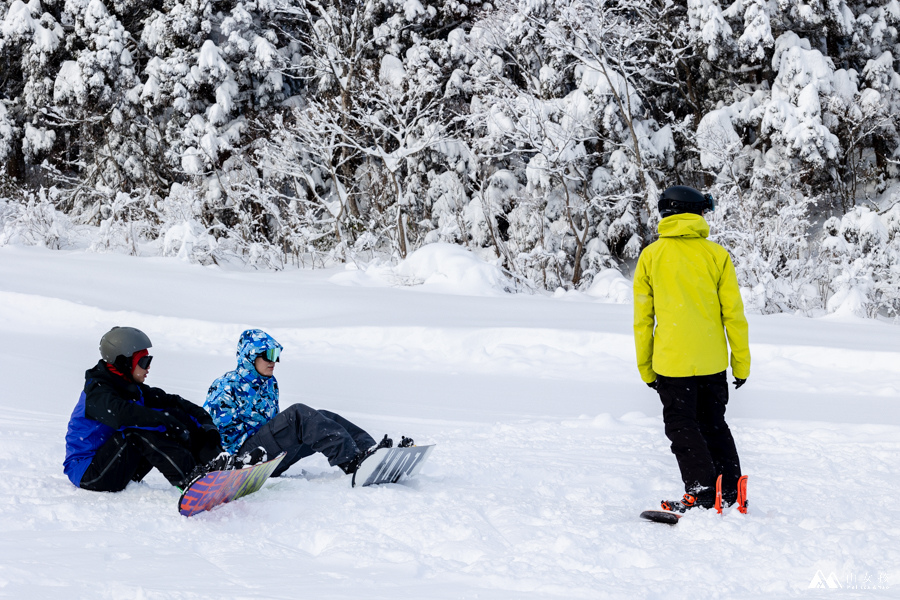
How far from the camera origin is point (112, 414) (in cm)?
363

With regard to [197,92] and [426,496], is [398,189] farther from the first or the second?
[426,496]

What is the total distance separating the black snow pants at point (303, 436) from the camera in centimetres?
414

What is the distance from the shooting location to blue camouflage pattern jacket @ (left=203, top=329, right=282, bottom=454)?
4.15 metres

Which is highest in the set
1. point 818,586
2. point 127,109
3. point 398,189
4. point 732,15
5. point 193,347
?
point 732,15

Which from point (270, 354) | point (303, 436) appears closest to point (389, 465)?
point (303, 436)

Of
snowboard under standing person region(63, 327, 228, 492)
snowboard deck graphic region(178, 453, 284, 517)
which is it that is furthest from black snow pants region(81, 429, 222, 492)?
snowboard deck graphic region(178, 453, 284, 517)

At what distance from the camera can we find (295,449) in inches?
166

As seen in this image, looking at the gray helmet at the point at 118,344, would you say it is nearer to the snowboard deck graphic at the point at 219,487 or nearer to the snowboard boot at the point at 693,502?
the snowboard deck graphic at the point at 219,487

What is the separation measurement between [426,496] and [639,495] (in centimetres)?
112

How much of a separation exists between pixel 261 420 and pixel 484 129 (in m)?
14.6

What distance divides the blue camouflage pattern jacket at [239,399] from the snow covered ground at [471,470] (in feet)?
1.19

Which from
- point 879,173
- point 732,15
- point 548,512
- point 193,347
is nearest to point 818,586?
point 548,512

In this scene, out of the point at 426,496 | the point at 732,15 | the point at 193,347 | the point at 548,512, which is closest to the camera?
the point at 548,512

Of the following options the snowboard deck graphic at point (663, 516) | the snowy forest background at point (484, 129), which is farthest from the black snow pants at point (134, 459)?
the snowy forest background at point (484, 129)
